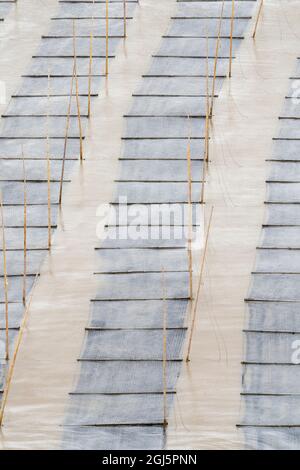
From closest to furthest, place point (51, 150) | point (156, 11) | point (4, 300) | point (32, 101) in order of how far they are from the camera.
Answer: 1. point (4, 300)
2. point (51, 150)
3. point (32, 101)
4. point (156, 11)

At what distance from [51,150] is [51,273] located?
1206mm

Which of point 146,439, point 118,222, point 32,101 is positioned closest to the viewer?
point 146,439

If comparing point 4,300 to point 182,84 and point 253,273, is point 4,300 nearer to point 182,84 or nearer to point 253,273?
point 253,273

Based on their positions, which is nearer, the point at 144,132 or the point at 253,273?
the point at 253,273

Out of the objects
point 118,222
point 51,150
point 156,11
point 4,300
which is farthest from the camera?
point 156,11

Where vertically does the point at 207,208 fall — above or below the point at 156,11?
below

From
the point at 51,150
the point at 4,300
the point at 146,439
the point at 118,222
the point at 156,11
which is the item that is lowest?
the point at 146,439

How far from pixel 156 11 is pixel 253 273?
3.18m

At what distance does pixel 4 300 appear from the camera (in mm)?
6645

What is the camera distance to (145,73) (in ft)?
28.2

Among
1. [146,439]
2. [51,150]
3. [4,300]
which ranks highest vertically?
[51,150]

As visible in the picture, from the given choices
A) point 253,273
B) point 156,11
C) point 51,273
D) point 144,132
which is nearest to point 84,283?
point 51,273

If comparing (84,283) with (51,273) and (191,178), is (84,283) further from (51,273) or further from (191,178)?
(191,178)

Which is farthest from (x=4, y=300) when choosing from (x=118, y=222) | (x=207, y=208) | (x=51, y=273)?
(x=207, y=208)
